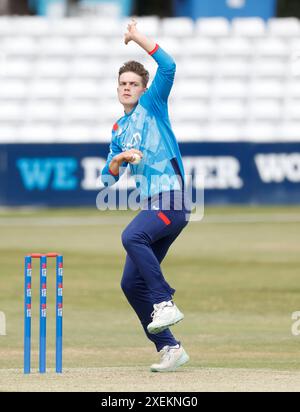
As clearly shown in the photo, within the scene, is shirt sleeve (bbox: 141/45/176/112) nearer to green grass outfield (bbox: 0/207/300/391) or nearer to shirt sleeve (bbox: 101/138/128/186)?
shirt sleeve (bbox: 101/138/128/186)

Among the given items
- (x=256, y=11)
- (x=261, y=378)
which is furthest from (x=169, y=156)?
(x=256, y=11)

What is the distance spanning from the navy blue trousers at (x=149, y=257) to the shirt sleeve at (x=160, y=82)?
2.49ft

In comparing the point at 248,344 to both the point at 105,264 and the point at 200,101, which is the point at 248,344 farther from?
the point at 200,101

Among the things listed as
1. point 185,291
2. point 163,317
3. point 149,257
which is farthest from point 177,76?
point 163,317

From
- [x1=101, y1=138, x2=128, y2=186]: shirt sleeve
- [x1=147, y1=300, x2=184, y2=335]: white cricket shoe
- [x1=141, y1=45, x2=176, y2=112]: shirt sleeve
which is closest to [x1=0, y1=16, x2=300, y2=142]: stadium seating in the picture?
[x1=101, y1=138, x2=128, y2=186]: shirt sleeve

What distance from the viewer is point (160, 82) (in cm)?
817

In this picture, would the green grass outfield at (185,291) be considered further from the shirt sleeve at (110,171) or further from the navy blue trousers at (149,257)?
the shirt sleeve at (110,171)

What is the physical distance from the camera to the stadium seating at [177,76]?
30.1m

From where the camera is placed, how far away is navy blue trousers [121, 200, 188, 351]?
811 cm

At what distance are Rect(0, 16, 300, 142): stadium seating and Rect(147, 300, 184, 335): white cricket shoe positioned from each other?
21.2 metres

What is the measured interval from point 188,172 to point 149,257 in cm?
1885

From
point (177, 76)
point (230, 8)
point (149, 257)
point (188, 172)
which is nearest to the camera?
point (149, 257)
